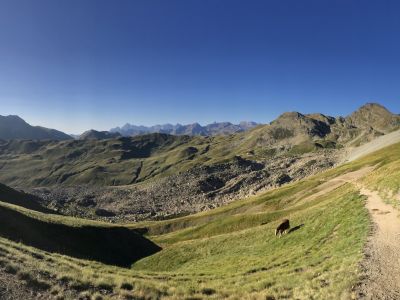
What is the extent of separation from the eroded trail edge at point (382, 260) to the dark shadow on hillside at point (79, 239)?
37.5 metres

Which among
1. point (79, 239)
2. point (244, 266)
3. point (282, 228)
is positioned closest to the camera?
point (244, 266)

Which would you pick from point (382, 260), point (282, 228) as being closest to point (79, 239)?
point (282, 228)

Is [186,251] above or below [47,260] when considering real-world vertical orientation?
below

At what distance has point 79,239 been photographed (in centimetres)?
5900

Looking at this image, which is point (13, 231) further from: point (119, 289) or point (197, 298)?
point (197, 298)

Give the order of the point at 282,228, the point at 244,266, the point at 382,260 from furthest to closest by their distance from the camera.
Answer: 1. the point at 282,228
2. the point at 244,266
3. the point at 382,260

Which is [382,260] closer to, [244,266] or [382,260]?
[382,260]

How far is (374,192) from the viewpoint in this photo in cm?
4712

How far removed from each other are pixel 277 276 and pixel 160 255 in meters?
39.4

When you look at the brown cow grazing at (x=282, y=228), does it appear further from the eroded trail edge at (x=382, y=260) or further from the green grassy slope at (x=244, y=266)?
the eroded trail edge at (x=382, y=260)

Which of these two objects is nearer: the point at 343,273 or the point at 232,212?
the point at 343,273

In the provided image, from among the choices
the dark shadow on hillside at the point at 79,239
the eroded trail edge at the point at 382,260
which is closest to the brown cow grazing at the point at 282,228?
the eroded trail edge at the point at 382,260

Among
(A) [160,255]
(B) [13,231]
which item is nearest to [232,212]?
(A) [160,255]

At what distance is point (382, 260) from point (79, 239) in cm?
4873
